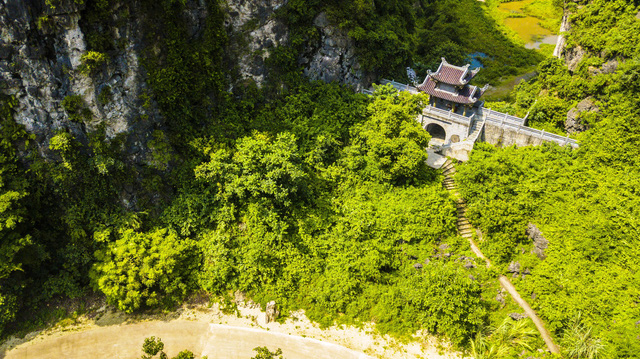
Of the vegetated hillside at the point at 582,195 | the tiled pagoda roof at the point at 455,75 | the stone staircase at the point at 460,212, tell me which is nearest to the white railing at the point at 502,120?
the vegetated hillside at the point at 582,195

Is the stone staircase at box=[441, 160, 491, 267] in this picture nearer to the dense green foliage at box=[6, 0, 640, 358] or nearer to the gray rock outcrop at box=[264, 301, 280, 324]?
the dense green foliage at box=[6, 0, 640, 358]

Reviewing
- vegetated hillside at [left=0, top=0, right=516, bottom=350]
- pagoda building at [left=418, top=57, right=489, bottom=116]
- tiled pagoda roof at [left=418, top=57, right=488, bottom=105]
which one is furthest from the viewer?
pagoda building at [left=418, top=57, right=489, bottom=116]

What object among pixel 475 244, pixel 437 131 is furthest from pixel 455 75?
pixel 475 244

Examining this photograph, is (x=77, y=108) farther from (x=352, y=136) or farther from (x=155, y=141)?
(x=352, y=136)

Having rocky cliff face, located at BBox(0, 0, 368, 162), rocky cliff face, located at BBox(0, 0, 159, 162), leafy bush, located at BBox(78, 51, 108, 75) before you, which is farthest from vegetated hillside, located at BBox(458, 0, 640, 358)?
leafy bush, located at BBox(78, 51, 108, 75)

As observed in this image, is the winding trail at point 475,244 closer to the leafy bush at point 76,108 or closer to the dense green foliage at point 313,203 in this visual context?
the dense green foliage at point 313,203

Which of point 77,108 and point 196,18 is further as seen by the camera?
point 196,18

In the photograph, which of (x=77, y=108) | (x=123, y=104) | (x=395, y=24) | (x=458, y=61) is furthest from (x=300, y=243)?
(x=458, y=61)
